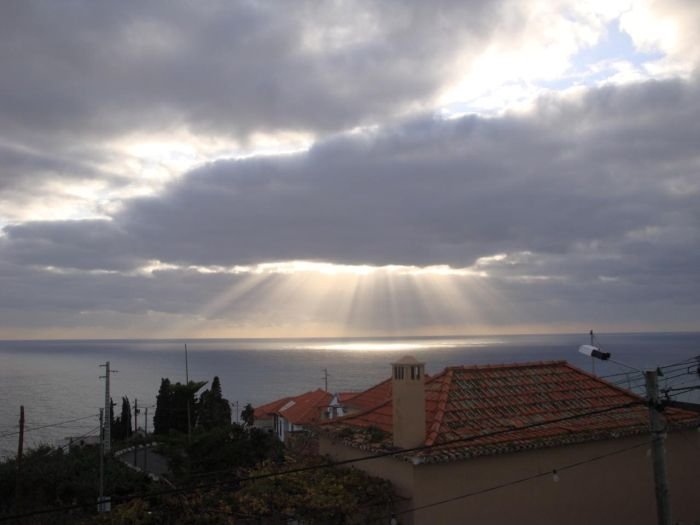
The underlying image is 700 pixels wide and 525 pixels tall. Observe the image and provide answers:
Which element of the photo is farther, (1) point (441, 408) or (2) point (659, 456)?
(1) point (441, 408)

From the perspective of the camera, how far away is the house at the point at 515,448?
555 inches

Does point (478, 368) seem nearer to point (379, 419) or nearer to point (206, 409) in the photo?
point (379, 419)

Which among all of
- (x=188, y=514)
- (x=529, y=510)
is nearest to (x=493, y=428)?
(x=529, y=510)

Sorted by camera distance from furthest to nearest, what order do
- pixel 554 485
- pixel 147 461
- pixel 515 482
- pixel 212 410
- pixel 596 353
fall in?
1. pixel 212 410
2. pixel 147 461
3. pixel 554 485
4. pixel 515 482
5. pixel 596 353

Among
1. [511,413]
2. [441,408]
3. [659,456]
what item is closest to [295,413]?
[511,413]

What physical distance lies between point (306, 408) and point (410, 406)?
37.1 metres

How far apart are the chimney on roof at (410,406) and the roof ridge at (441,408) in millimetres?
253

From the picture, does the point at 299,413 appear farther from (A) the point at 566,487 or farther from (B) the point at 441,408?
(A) the point at 566,487

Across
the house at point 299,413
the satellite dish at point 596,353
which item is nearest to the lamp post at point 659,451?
the satellite dish at point 596,353

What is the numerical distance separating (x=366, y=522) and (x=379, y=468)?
1.46 meters

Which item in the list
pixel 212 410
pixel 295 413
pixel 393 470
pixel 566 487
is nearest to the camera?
pixel 393 470

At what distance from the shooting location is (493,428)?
51.4 feet

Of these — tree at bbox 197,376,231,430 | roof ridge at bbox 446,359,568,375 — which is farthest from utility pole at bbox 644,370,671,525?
tree at bbox 197,376,231,430

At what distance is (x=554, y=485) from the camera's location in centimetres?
1554
